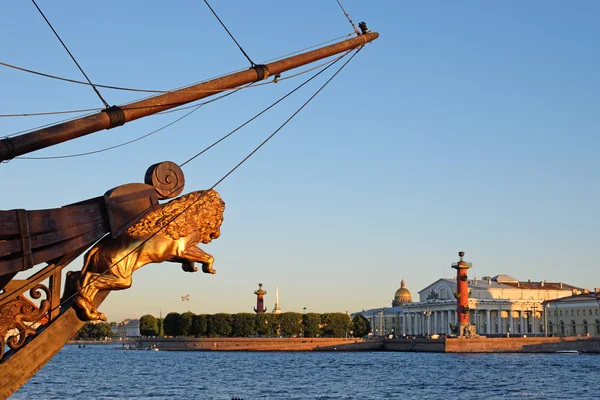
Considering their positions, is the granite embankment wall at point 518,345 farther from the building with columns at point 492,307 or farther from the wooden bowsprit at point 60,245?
the wooden bowsprit at point 60,245

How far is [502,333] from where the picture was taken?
358 ft

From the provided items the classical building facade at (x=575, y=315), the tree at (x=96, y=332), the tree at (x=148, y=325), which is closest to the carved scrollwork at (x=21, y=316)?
the classical building facade at (x=575, y=315)

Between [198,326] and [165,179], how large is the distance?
93495 mm

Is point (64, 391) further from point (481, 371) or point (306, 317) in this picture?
point (306, 317)

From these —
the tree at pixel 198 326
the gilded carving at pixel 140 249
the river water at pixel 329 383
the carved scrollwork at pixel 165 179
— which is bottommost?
the river water at pixel 329 383

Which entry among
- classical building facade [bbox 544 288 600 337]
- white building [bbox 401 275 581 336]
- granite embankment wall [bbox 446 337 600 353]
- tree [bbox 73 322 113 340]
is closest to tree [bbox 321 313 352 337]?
white building [bbox 401 275 581 336]

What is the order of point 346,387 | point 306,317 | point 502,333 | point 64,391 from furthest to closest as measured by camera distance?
point 502,333 → point 306,317 → point 346,387 → point 64,391

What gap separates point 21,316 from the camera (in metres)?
7.74

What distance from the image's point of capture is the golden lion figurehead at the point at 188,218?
783 cm

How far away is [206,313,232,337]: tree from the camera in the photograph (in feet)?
323

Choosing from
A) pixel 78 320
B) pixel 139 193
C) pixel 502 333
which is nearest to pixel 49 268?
pixel 78 320

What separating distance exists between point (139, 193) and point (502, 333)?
346 ft

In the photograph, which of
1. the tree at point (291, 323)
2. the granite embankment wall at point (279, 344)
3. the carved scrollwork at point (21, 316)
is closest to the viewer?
the carved scrollwork at point (21, 316)

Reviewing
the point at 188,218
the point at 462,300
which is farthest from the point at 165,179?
the point at 462,300
